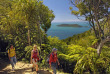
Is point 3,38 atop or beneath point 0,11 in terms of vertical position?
beneath

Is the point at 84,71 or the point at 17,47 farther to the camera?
the point at 17,47

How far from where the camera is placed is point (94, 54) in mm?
7055

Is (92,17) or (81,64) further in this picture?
(92,17)

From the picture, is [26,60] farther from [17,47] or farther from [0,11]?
[0,11]

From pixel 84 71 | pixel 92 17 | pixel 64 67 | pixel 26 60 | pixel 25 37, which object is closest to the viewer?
pixel 84 71

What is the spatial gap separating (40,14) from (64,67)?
4.44 meters

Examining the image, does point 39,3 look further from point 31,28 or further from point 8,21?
A: point 8,21

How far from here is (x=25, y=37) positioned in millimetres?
8406

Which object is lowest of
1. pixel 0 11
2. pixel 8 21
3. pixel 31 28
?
pixel 31 28

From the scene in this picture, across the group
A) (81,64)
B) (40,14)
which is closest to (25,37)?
(40,14)

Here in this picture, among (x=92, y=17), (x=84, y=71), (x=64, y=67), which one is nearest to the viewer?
(x=84, y=71)

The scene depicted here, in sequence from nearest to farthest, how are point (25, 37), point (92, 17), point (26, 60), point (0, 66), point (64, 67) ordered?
point (0, 66) → point (26, 60) → point (64, 67) → point (25, 37) → point (92, 17)

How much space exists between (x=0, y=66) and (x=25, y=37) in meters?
2.92

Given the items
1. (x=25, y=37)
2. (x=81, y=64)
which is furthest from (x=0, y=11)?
(x=81, y=64)
